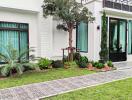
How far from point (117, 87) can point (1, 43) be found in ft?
23.8

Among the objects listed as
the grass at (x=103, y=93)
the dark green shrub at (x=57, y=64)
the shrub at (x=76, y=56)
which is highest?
the shrub at (x=76, y=56)

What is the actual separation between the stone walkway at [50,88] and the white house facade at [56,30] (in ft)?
15.4

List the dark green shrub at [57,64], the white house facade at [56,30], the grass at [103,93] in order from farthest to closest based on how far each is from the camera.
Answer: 1. the dark green shrub at [57,64]
2. the white house facade at [56,30]
3. the grass at [103,93]

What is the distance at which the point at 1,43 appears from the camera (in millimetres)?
12477

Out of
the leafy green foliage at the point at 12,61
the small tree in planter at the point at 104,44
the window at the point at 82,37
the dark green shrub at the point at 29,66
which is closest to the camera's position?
the leafy green foliage at the point at 12,61

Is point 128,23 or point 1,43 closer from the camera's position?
point 1,43

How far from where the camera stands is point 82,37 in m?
16.4

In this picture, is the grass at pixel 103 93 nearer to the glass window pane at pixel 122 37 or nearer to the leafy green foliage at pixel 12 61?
the leafy green foliage at pixel 12 61

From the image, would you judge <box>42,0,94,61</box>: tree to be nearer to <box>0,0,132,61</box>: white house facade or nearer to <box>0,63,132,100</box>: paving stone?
<box>0,0,132,61</box>: white house facade

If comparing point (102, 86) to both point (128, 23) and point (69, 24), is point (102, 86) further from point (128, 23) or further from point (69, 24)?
point (128, 23)

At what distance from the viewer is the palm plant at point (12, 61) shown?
1031 centimetres

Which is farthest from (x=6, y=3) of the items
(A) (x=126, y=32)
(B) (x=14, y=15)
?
(A) (x=126, y=32)

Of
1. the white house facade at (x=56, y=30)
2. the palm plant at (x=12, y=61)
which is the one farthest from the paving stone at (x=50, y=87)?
the white house facade at (x=56, y=30)

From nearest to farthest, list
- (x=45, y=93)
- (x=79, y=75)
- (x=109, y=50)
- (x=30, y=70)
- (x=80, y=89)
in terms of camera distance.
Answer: (x=45, y=93) → (x=80, y=89) → (x=79, y=75) → (x=30, y=70) → (x=109, y=50)
